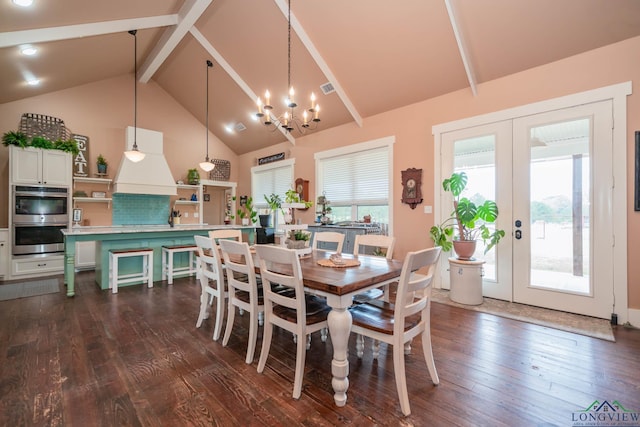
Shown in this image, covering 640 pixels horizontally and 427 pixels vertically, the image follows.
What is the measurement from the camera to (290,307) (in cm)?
184

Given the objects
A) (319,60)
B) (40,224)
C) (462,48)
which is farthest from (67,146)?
(462,48)

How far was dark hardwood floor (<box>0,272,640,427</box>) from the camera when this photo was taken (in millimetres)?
1601

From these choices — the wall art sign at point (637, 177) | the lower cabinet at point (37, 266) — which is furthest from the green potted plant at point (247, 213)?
the wall art sign at point (637, 177)

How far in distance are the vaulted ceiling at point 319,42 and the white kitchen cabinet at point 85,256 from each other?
9.34 ft

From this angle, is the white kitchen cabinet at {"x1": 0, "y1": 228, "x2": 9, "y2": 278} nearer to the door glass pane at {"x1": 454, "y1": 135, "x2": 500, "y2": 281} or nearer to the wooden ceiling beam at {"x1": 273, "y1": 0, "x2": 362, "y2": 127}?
the wooden ceiling beam at {"x1": 273, "y1": 0, "x2": 362, "y2": 127}

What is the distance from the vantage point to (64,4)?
3.14 m

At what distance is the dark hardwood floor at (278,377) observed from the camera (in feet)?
5.25

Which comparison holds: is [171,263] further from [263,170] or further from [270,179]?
[263,170]

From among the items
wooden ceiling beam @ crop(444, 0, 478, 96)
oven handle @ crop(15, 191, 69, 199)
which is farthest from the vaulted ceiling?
oven handle @ crop(15, 191, 69, 199)

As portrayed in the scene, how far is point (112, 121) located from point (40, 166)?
1.86m

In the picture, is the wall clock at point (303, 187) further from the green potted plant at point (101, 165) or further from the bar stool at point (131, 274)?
the green potted plant at point (101, 165)

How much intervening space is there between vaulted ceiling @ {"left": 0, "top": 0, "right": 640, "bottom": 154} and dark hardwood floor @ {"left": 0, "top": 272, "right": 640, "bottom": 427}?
3.04 m

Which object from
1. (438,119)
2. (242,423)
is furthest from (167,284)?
(438,119)

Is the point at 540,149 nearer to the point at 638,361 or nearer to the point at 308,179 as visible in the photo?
the point at 638,361
